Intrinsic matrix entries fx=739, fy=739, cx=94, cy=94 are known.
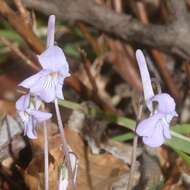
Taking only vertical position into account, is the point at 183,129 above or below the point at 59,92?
below

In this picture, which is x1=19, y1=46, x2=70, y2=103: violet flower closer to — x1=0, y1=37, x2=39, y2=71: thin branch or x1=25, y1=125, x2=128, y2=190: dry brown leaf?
x1=25, y1=125, x2=128, y2=190: dry brown leaf

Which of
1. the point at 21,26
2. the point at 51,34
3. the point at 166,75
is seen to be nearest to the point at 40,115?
the point at 51,34

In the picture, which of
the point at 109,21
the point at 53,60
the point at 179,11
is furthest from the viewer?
the point at 109,21

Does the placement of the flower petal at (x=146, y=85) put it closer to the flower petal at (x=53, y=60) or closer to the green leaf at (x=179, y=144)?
the flower petal at (x=53, y=60)

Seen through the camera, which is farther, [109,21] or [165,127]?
[109,21]

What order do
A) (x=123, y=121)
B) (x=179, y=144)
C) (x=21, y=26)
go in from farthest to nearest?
(x=21, y=26) < (x=123, y=121) < (x=179, y=144)

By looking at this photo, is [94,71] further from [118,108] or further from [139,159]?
[139,159]

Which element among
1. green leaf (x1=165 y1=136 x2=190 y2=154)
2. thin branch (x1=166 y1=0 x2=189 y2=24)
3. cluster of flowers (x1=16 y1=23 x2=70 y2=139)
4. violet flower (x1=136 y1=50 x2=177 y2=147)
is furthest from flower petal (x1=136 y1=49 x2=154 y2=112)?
thin branch (x1=166 y1=0 x2=189 y2=24)

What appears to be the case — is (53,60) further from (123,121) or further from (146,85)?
(123,121)
